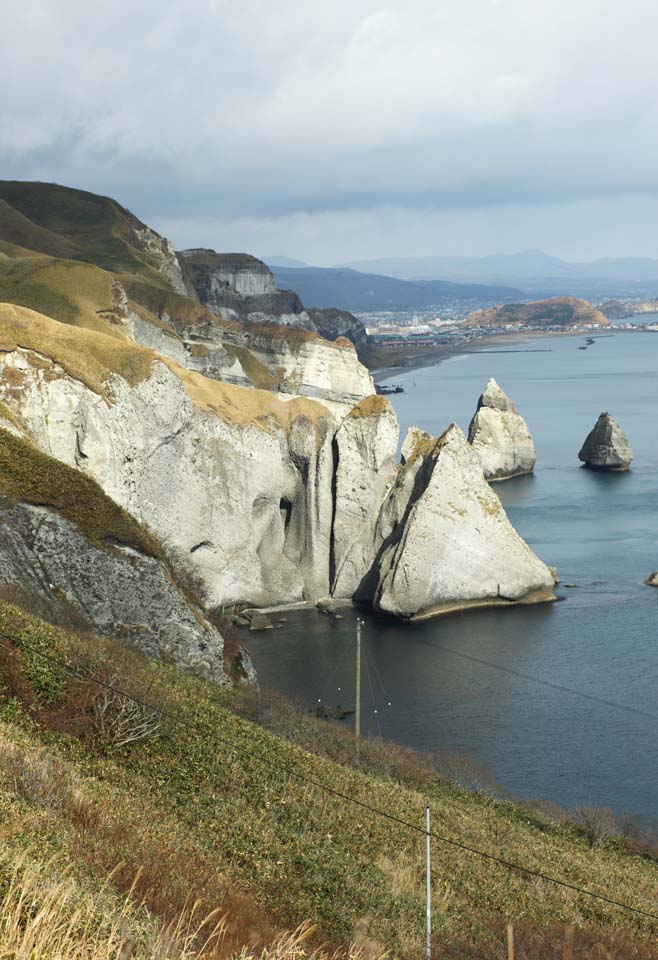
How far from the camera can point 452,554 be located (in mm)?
57469

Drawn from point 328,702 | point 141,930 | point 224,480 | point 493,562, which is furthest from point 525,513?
point 141,930

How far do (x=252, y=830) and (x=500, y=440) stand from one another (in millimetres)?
84134

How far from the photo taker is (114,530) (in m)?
37.4

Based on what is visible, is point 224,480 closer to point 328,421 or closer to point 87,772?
point 328,421

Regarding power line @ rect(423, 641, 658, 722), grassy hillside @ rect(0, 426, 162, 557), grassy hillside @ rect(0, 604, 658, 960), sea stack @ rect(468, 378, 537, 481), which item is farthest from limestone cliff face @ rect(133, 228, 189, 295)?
grassy hillside @ rect(0, 604, 658, 960)

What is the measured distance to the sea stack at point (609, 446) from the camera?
97.3m

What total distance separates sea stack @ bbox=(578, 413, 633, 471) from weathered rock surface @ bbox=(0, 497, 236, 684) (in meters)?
67.8

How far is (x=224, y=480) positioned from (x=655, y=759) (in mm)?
27757

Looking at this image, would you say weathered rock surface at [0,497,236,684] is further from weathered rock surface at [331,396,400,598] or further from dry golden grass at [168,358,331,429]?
weathered rock surface at [331,396,400,598]

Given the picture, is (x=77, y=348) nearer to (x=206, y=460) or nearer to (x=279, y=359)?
(x=206, y=460)

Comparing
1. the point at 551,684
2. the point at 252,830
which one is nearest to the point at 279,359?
the point at 551,684

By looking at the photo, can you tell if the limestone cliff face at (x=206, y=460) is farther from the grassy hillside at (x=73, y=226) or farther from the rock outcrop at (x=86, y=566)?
the grassy hillside at (x=73, y=226)

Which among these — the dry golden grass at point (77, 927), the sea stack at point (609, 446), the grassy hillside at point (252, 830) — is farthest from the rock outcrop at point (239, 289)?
the dry golden grass at point (77, 927)

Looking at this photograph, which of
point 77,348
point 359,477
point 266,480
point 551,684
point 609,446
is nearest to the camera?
point 551,684
